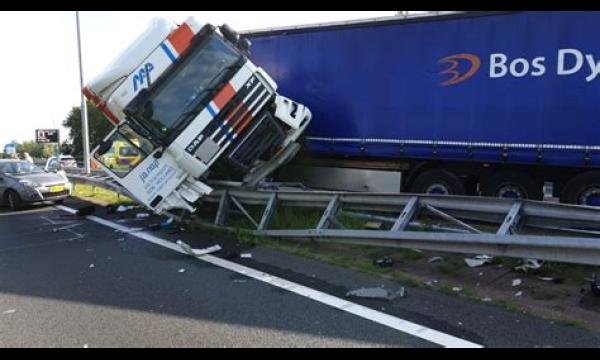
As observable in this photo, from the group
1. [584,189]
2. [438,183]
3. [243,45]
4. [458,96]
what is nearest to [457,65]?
[458,96]

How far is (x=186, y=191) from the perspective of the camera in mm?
7934

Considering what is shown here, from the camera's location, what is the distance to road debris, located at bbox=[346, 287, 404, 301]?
471 centimetres

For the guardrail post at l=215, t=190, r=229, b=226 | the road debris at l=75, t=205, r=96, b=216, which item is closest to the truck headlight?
the road debris at l=75, t=205, r=96, b=216

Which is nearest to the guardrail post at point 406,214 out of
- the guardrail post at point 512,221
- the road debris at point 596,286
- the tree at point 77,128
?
the guardrail post at point 512,221

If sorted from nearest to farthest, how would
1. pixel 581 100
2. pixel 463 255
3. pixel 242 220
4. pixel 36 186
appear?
pixel 463 255, pixel 581 100, pixel 242 220, pixel 36 186

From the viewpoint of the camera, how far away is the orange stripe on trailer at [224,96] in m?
7.71

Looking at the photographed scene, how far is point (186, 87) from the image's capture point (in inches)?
307

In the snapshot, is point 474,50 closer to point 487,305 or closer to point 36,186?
point 487,305

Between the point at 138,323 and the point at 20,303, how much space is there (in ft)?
5.27

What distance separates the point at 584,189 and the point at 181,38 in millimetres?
6514

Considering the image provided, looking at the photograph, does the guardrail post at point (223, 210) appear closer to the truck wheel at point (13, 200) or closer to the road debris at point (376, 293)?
the road debris at point (376, 293)

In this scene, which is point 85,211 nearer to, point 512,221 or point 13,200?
point 13,200
